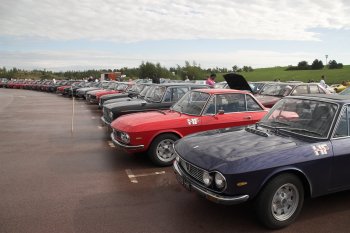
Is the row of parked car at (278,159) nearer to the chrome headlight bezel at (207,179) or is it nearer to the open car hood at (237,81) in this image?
the chrome headlight bezel at (207,179)

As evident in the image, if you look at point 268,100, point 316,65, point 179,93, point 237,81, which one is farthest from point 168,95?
point 316,65

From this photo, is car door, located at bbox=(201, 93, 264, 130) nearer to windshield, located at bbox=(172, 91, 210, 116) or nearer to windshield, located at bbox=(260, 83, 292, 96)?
windshield, located at bbox=(172, 91, 210, 116)

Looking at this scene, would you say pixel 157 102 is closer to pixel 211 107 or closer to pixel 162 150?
pixel 211 107

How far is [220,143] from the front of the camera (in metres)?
4.82

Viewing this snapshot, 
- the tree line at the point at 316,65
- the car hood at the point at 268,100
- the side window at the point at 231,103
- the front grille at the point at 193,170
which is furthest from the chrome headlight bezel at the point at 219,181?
the tree line at the point at 316,65

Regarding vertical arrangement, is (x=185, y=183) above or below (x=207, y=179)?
below

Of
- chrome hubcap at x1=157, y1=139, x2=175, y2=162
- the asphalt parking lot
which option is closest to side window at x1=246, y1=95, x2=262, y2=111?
chrome hubcap at x1=157, y1=139, x2=175, y2=162

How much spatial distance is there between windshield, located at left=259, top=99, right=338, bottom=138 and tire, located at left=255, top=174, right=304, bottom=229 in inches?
32.7

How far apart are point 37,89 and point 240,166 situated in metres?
45.9

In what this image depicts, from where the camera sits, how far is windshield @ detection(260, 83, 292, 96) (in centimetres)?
1345

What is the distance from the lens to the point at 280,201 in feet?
14.6

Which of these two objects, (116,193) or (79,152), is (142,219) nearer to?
(116,193)

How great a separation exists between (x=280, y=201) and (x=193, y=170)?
3.82ft

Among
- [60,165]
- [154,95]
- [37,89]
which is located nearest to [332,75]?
[37,89]
